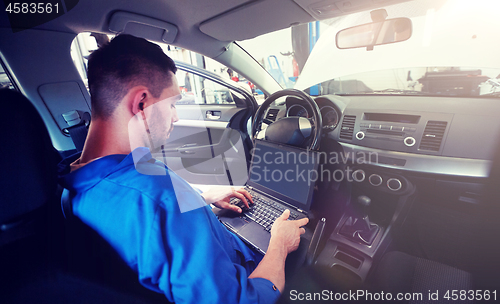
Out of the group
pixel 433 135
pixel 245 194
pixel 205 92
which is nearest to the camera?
pixel 433 135

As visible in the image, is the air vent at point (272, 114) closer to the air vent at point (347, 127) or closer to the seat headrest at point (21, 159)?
the air vent at point (347, 127)

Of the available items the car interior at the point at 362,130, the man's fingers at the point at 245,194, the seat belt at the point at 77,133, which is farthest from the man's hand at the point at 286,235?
the seat belt at the point at 77,133

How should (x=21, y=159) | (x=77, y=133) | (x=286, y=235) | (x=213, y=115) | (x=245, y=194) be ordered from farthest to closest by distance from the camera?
1. (x=213, y=115)
2. (x=77, y=133)
3. (x=245, y=194)
4. (x=286, y=235)
5. (x=21, y=159)

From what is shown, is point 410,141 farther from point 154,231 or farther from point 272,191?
point 154,231

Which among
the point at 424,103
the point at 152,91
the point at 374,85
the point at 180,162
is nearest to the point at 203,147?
the point at 180,162

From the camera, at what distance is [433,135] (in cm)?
144

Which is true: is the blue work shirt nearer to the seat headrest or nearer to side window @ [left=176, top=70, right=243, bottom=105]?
the seat headrest

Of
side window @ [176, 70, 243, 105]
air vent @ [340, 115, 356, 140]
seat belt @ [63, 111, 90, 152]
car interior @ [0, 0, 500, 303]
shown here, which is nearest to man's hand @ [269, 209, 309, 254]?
car interior @ [0, 0, 500, 303]

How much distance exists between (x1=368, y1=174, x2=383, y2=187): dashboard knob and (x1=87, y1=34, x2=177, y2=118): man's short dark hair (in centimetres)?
148

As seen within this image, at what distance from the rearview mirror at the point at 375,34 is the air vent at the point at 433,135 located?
60 centimetres

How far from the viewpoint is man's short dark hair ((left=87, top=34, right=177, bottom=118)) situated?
896mm

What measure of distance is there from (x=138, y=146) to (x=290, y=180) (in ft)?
3.07

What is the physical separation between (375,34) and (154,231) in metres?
1.82

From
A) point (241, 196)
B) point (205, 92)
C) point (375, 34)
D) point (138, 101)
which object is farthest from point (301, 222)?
point (205, 92)
